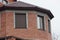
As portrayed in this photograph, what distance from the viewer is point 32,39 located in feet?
90.1

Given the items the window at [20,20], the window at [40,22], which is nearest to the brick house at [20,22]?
the window at [20,20]

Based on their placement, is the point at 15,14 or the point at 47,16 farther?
the point at 47,16

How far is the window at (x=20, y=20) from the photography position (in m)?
27.6

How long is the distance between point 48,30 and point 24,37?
14.2ft

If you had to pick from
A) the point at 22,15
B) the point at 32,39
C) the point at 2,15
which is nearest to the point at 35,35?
the point at 32,39

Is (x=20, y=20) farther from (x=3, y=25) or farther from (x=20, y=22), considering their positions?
(x=3, y=25)

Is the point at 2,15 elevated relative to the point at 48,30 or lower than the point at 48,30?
elevated

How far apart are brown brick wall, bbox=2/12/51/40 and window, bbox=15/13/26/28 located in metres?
0.46

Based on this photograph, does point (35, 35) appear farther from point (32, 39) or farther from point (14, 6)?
point (14, 6)

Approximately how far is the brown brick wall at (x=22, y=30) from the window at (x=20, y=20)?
1.52 ft

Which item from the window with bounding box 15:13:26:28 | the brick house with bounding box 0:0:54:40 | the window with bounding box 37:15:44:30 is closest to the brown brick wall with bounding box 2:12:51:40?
the brick house with bounding box 0:0:54:40

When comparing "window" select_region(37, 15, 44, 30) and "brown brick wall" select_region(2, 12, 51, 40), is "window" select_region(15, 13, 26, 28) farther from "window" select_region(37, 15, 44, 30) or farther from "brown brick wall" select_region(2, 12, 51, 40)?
"window" select_region(37, 15, 44, 30)

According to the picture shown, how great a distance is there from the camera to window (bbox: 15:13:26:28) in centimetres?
2762

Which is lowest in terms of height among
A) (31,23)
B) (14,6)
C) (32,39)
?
(32,39)
